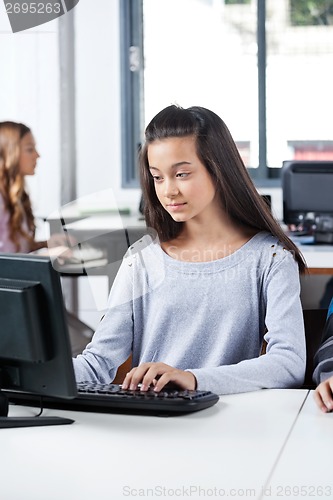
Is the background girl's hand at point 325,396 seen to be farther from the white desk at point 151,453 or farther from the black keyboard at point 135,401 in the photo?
the black keyboard at point 135,401

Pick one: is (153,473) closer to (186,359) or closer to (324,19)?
(186,359)

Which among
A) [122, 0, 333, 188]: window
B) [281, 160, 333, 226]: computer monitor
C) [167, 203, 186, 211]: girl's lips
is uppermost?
[122, 0, 333, 188]: window

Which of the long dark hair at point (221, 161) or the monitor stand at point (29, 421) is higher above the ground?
the long dark hair at point (221, 161)

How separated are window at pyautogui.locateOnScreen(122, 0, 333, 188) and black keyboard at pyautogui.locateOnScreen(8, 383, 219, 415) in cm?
403

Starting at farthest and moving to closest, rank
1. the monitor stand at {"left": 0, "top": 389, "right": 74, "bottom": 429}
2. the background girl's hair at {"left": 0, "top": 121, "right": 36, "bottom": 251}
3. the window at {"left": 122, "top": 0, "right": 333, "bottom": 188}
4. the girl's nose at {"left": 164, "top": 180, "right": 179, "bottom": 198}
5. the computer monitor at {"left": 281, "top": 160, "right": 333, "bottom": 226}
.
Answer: the window at {"left": 122, "top": 0, "right": 333, "bottom": 188}, the background girl's hair at {"left": 0, "top": 121, "right": 36, "bottom": 251}, the computer monitor at {"left": 281, "top": 160, "right": 333, "bottom": 226}, the girl's nose at {"left": 164, "top": 180, "right": 179, "bottom": 198}, the monitor stand at {"left": 0, "top": 389, "right": 74, "bottom": 429}

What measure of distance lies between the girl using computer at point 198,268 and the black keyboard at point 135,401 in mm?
282

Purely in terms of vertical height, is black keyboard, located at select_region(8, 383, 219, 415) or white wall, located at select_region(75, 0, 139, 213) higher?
white wall, located at select_region(75, 0, 139, 213)

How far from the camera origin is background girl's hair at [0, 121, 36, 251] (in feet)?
13.4

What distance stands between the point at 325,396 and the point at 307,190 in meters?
2.53

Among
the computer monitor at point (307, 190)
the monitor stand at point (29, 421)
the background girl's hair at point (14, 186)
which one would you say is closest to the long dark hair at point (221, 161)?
the monitor stand at point (29, 421)

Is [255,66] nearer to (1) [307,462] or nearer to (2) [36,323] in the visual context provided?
(2) [36,323]

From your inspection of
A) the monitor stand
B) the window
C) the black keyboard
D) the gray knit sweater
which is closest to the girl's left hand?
the black keyboard

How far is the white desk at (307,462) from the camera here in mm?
1035

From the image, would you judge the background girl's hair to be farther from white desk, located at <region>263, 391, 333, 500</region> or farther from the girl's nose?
white desk, located at <region>263, 391, 333, 500</region>
